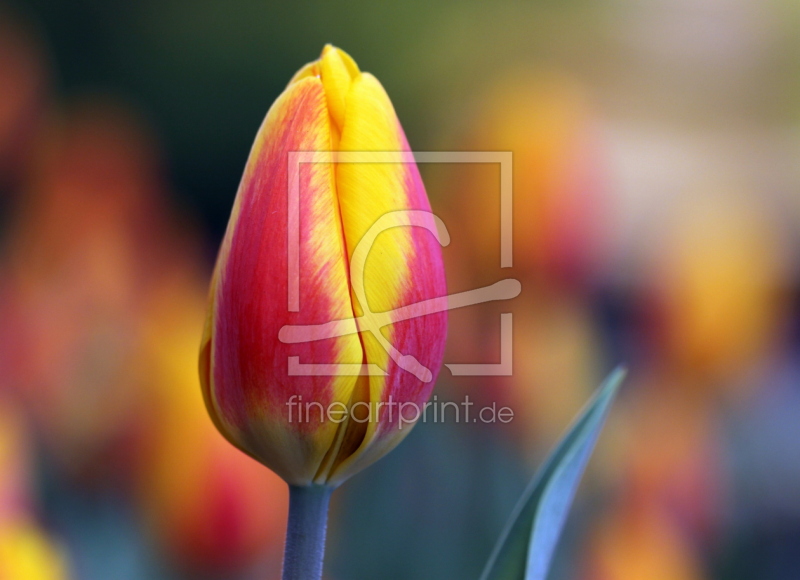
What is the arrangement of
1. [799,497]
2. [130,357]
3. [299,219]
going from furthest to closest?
[799,497] → [130,357] → [299,219]

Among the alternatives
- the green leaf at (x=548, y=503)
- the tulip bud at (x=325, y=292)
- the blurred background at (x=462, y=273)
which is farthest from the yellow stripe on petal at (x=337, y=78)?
the blurred background at (x=462, y=273)

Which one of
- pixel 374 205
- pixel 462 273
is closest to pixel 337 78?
pixel 374 205

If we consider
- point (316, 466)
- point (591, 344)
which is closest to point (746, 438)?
point (591, 344)

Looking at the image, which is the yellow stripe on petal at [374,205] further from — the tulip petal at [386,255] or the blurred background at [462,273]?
the blurred background at [462,273]

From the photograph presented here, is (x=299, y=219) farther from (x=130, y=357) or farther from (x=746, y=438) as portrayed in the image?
(x=746, y=438)

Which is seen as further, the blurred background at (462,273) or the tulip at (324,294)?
the blurred background at (462,273)

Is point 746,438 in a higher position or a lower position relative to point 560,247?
lower
